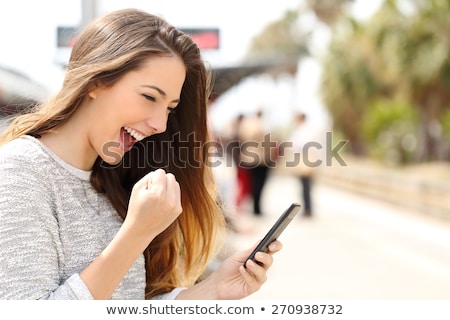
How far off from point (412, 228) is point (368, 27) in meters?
13.5

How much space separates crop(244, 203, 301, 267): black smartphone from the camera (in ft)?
3.91

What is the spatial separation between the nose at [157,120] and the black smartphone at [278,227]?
0.79 ft

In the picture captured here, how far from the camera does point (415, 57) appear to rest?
15.9m

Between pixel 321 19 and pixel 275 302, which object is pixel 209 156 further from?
pixel 321 19

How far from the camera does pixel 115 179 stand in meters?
1.31

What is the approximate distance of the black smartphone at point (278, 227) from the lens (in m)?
1.19

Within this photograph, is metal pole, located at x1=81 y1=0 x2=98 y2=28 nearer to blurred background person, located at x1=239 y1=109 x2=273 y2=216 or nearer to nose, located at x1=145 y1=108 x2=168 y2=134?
nose, located at x1=145 y1=108 x2=168 y2=134

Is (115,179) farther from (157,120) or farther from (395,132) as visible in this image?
(395,132)

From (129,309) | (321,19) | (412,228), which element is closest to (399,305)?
(129,309)

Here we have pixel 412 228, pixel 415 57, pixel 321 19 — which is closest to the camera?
pixel 412 228

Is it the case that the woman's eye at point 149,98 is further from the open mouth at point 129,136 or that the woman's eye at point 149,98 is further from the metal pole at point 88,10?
the metal pole at point 88,10

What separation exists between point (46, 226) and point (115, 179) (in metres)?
0.24

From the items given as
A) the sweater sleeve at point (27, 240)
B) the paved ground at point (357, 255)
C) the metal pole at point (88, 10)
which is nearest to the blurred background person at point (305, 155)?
the paved ground at point (357, 255)

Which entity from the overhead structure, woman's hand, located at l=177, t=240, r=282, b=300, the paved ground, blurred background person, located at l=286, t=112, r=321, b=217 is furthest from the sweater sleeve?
the overhead structure
